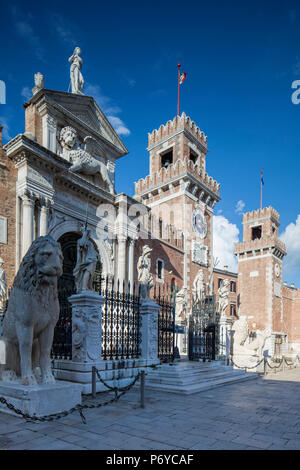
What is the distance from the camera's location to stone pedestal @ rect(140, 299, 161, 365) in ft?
28.8

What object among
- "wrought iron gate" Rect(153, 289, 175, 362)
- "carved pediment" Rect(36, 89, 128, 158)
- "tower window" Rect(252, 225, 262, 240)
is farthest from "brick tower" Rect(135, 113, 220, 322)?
"tower window" Rect(252, 225, 262, 240)

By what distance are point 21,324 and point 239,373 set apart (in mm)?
8192

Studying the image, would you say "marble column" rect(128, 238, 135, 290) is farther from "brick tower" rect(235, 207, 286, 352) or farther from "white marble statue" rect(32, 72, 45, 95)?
"brick tower" rect(235, 207, 286, 352)

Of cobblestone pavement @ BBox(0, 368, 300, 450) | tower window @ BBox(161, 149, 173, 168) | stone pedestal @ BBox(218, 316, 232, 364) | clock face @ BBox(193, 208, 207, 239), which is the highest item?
tower window @ BBox(161, 149, 173, 168)

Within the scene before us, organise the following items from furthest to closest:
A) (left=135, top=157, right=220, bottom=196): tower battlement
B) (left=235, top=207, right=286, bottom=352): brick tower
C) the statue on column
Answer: (left=235, top=207, right=286, bottom=352): brick tower
(left=135, top=157, right=220, bottom=196): tower battlement
the statue on column

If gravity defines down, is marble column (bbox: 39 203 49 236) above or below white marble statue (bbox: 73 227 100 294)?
above

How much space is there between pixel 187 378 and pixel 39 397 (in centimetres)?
440

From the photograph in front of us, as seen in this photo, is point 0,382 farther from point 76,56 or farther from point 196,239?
point 196,239

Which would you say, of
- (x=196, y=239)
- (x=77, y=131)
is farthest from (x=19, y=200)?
(x=196, y=239)

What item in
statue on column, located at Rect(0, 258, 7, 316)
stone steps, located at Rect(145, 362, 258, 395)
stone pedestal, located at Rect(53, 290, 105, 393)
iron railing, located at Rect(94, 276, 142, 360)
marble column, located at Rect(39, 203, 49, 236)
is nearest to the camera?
stone pedestal, located at Rect(53, 290, 105, 393)

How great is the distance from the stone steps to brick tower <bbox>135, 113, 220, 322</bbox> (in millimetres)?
12390

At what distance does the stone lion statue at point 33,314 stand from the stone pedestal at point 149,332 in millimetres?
4043

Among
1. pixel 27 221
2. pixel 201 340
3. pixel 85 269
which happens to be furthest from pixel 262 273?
pixel 85 269

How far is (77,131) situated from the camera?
15016 millimetres
